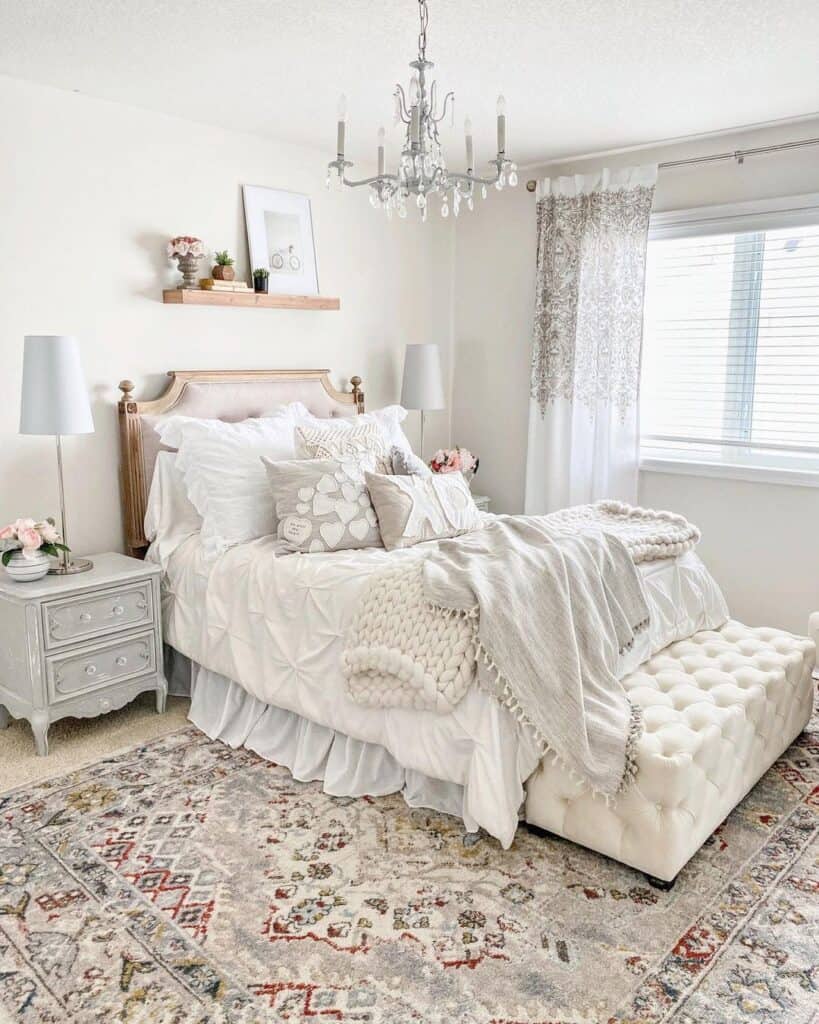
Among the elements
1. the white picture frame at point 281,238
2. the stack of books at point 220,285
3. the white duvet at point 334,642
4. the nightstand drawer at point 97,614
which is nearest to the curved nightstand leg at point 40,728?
the nightstand drawer at point 97,614

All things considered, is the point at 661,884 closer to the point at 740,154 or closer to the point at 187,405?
the point at 187,405

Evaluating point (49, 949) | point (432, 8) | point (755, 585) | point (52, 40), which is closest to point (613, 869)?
point (49, 949)

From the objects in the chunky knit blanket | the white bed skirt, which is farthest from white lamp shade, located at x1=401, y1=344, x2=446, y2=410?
the white bed skirt

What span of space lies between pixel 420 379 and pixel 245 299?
1114 mm

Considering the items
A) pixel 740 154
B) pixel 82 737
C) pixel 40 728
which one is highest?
pixel 740 154

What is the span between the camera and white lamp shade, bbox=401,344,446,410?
15.3ft

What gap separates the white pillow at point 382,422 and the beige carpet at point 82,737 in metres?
1.37

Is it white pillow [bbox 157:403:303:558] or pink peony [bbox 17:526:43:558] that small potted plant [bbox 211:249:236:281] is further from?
pink peony [bbox 17:526:43:558]

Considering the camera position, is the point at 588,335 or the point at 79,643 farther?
the point at 588,335

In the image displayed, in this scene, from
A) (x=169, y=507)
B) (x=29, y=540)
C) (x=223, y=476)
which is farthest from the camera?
(x=169, y=507)

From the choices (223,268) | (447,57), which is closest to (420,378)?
(223,268)

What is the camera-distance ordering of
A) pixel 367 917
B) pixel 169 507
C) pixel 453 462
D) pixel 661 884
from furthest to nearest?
1. pixel 453 462
2. pixel 169 507
3. pixel 661 884
4. pixel 367 917

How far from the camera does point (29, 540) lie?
10.1ft

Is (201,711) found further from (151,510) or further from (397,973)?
(397,973)
